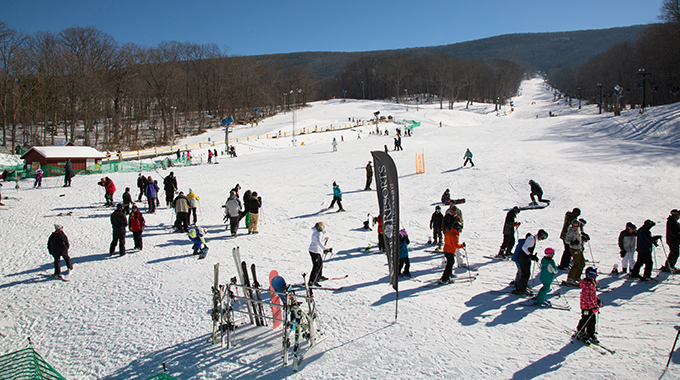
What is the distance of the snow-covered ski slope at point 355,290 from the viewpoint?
5.43 meters

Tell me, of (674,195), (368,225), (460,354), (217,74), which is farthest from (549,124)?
(217,74)

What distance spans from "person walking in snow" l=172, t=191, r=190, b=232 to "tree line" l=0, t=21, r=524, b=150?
145ft

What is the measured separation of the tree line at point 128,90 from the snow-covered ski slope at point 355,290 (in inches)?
1430

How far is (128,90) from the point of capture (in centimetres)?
6103

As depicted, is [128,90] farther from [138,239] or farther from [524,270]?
[524,270]

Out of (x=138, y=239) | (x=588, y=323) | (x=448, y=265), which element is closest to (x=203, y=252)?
(x=138, y=239)

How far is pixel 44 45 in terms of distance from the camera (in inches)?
2174

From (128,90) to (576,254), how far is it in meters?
68.2

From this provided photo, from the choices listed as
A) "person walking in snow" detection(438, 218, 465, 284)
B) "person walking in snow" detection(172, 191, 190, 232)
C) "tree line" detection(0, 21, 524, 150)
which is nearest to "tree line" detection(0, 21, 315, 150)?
"tree line" detection(0, 21, 524, 150)

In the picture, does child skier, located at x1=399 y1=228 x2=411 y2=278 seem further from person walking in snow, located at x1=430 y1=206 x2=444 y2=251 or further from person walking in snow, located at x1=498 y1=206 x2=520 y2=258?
person walking in snow, located at x1=498 y1=206 x2=520 y2=258

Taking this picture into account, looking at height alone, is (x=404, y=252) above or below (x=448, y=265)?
above

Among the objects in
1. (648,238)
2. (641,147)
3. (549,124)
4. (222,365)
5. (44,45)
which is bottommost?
(222,365)

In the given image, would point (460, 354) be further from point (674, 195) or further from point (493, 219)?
point (674, 195)

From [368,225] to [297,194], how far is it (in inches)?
271
